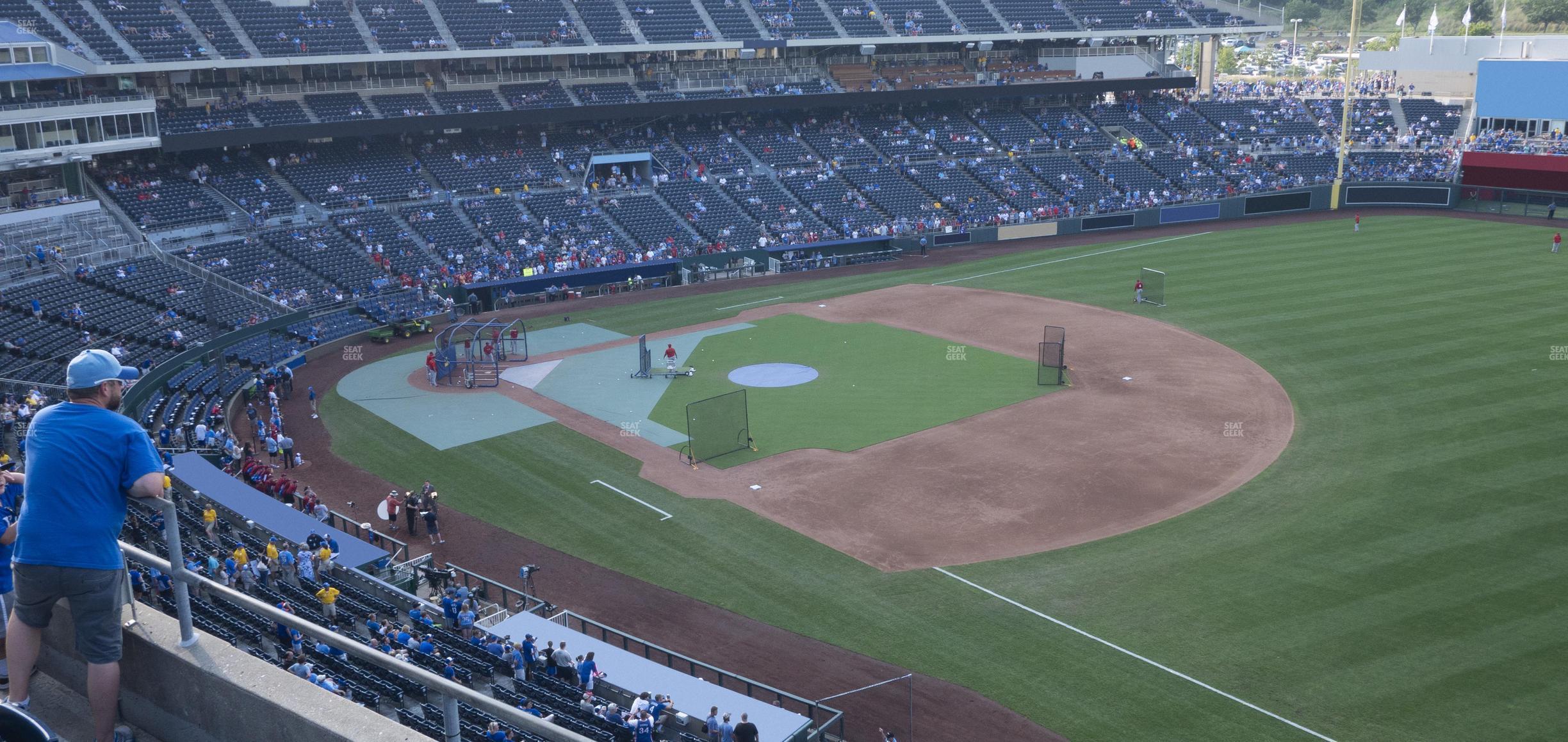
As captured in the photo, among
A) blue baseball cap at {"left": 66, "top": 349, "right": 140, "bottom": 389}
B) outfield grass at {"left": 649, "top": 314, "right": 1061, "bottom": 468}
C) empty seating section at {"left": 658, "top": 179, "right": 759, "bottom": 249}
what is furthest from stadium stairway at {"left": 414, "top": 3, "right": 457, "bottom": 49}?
blue baseball cap at {"left": 66, "top": 349, "right": 140, "bottom": 389}

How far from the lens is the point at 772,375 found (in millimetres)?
40062

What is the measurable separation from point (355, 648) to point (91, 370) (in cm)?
209

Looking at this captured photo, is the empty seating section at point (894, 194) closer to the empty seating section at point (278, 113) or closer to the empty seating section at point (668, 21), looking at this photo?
the empty seating section at point (668, 21)

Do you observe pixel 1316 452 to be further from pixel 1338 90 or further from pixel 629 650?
pixel 1338 90

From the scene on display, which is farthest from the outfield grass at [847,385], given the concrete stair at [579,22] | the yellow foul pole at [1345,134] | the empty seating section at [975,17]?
the empty seating section at [975,17]

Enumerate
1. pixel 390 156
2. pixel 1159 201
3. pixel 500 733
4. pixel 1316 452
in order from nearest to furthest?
pixel 500 733 < pixel 1316 452 < pixel 390 156 < pixel 1159 201

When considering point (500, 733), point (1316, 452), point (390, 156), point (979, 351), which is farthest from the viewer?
point (390, 156)

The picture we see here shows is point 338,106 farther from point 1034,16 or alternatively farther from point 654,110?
point 1034,16

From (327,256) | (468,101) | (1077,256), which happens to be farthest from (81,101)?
(1077,256)

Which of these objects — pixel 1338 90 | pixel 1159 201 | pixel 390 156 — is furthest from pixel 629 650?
pixel 1338 90

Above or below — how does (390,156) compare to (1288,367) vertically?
above

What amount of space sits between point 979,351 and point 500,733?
30.0 metres

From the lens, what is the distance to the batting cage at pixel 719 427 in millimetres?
32406

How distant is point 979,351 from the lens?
42344 millimetres
